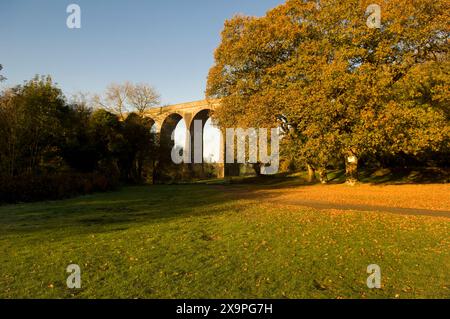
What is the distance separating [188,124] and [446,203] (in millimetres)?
40901

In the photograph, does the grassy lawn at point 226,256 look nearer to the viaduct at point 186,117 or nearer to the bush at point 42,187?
the bush at point 42,187

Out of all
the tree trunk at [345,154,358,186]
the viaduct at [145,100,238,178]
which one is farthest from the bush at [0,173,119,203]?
the viaduct at [145,100,238,178]

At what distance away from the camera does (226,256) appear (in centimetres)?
604

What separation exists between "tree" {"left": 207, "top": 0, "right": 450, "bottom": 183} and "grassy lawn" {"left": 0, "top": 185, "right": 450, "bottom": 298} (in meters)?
9.95

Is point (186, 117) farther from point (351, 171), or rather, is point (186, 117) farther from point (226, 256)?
point (226, 256)

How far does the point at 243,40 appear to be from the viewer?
77.9 feet

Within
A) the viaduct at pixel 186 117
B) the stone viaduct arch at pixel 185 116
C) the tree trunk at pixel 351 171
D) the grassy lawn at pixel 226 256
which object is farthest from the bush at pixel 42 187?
the stone viaduct arch at pixel 185 116

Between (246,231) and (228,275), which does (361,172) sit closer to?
(246,231)

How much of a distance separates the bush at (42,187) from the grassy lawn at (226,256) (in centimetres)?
677

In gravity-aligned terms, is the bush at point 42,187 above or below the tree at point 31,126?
below

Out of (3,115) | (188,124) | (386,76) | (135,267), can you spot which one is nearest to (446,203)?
(386,76)

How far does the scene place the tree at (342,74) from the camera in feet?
61.9

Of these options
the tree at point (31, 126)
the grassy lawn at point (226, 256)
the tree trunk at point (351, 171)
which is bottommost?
the grassy lawn at point (226, 256)

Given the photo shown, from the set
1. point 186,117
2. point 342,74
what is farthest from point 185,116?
point 342,74
